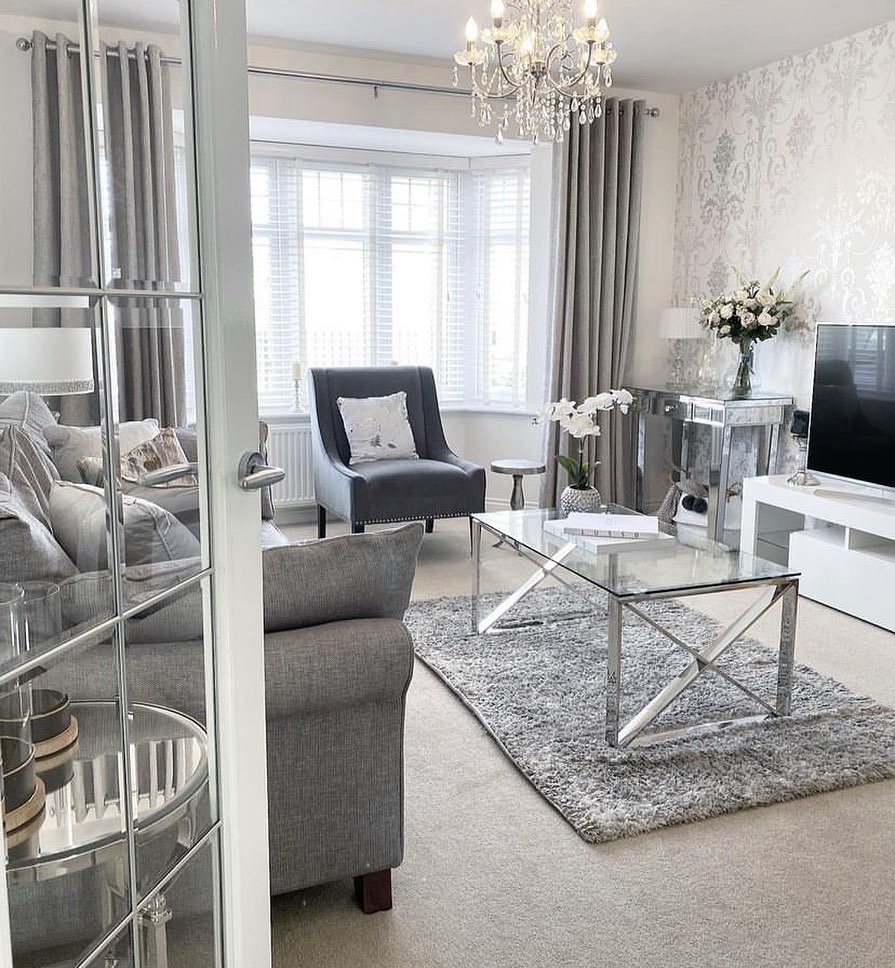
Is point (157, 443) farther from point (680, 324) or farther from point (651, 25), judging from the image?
point (680, 324)

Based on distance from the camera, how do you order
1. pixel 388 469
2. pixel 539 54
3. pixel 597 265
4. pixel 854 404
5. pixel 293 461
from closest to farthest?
pixel 539 54
pixel 854 404
pixel 388 469
pixel 597 265
pixel 293 461

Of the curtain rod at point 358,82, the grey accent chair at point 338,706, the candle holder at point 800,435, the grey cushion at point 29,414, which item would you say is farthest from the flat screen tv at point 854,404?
the grey cushion at point 29,414

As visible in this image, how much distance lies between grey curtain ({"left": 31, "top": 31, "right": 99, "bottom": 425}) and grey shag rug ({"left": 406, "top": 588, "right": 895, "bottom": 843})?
1762 mm

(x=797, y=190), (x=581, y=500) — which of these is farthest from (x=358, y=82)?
(x=581, y=500)

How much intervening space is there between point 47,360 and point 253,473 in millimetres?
397

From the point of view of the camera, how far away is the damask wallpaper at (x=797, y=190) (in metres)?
4.44

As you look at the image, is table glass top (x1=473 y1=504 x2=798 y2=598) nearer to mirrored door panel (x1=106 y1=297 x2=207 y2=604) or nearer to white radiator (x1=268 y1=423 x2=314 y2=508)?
mirrored door panel (x1=106 y1=297 x2=207 y2=604)

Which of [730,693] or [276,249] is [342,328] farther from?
[730,693]

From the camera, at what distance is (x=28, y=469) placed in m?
1.07

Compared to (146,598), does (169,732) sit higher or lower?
lower

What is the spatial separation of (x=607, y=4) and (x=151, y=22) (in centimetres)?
347

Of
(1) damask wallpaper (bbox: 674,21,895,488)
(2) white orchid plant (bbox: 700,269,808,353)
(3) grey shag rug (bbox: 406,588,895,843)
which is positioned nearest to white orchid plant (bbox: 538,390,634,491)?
(3) grey shag rug (bbox: 406,588,895,843)

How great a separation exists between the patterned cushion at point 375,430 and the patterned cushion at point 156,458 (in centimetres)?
379

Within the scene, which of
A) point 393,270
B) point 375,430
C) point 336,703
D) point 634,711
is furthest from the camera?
point 393,270
